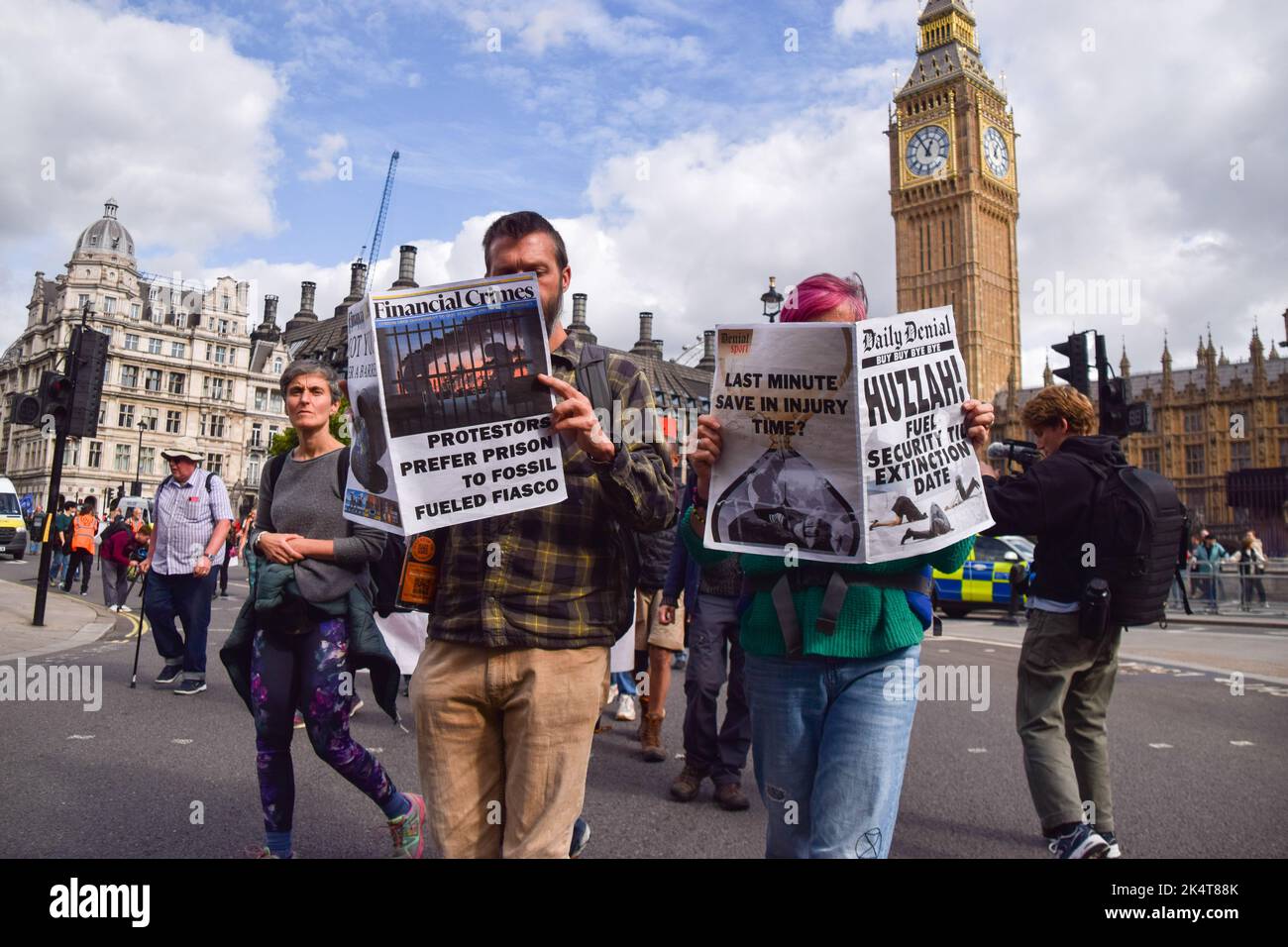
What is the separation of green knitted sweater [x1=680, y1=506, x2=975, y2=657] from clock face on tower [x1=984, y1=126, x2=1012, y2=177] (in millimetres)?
90292

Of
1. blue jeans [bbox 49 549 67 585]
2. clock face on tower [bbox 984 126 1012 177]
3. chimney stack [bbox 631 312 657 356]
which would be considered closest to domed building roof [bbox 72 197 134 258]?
chimney stack [bbox 631 312 657 356]

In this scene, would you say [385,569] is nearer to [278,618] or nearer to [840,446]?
[278,618]

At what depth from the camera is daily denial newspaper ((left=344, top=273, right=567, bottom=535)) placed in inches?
88.0

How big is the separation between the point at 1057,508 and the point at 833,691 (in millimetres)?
1862

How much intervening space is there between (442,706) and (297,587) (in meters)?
1.44

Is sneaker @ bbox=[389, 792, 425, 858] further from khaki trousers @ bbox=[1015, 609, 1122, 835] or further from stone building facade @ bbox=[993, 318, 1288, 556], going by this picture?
stone building facade @ bbox=[993, 318, 1288, 556]

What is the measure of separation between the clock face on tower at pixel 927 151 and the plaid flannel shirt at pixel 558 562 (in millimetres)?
89597

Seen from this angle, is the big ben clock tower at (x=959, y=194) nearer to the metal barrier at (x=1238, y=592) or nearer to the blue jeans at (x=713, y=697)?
the metal barrier at (x=1238, y=592)

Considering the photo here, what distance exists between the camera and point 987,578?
1808cm

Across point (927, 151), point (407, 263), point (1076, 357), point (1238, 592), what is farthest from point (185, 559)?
point (927, 151)

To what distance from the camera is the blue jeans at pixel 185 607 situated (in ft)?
25.0
